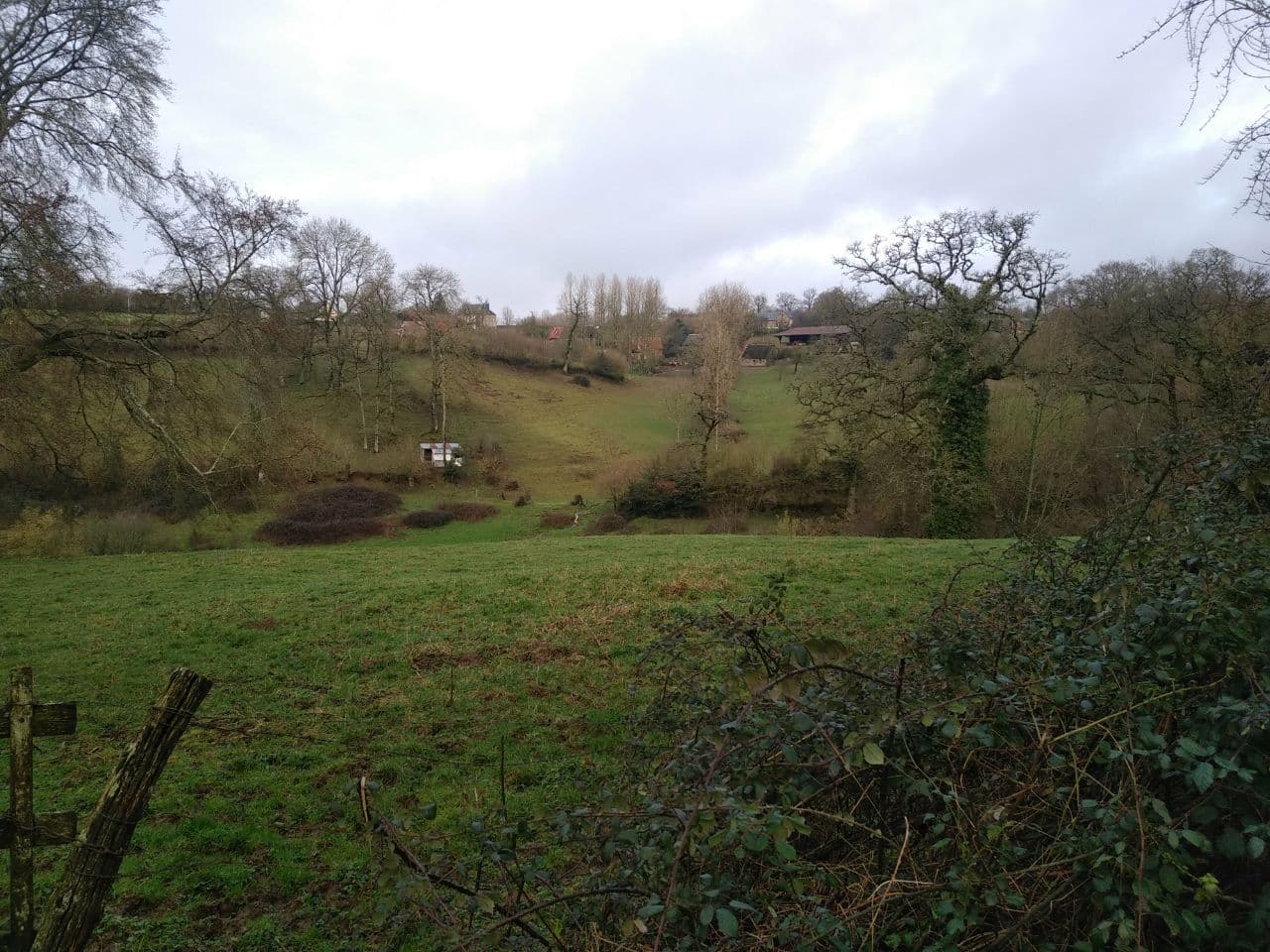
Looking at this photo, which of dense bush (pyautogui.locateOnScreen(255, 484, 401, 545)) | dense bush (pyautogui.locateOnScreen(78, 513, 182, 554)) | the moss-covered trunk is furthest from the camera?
dense bush (pyautogui.locateOnScreen(255, 484, 401, 545))

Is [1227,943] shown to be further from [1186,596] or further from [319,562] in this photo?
[319,562]

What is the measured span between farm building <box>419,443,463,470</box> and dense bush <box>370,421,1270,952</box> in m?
43.8

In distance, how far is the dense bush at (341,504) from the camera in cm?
3488

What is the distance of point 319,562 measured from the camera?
17.7m

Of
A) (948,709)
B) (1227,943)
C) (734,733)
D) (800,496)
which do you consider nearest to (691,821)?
(734,733)

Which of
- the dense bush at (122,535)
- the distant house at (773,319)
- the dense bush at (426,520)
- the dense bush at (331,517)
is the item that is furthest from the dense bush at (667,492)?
the distant house at (773,319)

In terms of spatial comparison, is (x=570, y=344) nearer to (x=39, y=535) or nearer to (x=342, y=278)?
(x=342, y=278)

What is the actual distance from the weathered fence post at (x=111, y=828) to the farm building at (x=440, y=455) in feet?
141

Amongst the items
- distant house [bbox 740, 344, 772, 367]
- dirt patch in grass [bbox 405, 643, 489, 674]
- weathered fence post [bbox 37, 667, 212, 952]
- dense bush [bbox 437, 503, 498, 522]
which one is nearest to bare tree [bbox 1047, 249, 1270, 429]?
dirt patch in grass [bbox 405, 643, 489, 674]

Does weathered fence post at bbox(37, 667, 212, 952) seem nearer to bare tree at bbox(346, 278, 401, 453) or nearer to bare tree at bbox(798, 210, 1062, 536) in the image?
bare tree at bbox(798, 210, 1062, 536)

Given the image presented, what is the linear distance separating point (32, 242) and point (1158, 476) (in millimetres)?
11528

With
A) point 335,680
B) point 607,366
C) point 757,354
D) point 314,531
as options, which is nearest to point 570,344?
point 607,366

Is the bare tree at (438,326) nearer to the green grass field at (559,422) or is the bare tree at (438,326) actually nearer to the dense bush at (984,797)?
the green grass field at (559,422)

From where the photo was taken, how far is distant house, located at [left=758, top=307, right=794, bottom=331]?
90.0 meters
